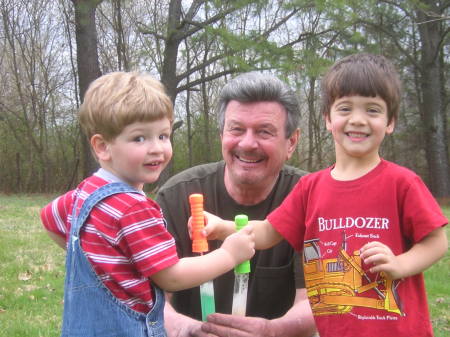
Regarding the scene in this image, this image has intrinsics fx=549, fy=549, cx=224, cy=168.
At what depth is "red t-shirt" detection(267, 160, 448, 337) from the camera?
1.81 m

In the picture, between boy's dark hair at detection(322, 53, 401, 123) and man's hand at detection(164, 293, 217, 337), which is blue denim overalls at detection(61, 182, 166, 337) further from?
boy's dark hair at detection(322, 53, 401, 123)

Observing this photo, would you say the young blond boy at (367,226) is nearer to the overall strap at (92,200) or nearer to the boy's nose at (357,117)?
the boy's nose at (357,117)

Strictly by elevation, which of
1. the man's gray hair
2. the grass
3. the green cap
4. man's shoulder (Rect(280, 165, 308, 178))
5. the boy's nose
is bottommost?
the grass

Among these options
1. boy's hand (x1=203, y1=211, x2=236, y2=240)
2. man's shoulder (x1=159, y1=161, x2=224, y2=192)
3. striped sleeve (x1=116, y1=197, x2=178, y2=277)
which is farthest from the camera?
man's shoulder (x1=159, y1=161, x2=224, y2=192)

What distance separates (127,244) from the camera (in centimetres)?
172

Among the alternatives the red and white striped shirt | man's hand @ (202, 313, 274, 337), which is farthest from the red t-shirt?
the red and white striped shirt

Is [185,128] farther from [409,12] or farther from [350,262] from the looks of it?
[350,262]

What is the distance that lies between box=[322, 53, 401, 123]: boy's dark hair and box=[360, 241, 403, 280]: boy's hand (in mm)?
479

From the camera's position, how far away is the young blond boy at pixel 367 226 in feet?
5.89

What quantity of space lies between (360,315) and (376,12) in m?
16.3

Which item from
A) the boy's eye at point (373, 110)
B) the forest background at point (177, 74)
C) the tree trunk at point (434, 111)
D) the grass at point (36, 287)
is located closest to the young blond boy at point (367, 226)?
the boy's eye at point (373, 110)

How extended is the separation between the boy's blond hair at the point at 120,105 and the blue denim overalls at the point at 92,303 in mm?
A: 198

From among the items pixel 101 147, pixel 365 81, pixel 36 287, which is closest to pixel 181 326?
pixel 101 147

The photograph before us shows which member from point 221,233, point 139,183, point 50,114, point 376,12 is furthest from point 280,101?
point 50,114
